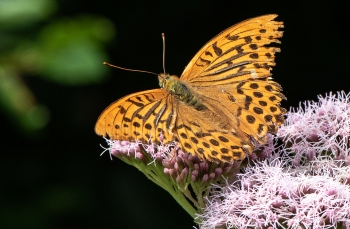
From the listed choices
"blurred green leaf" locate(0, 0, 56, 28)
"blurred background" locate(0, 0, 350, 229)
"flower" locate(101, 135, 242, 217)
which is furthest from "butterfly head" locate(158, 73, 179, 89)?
"blurred background" locate(0, 0, 350, 229)

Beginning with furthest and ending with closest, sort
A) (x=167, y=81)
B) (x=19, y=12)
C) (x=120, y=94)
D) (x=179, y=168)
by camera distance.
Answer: (x=120, y=94)
(x=19, y=12)
(x=167, y=81)
(x=179, y=168)

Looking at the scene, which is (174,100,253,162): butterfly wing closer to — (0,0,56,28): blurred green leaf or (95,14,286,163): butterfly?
(95,14,286,163): butterfly

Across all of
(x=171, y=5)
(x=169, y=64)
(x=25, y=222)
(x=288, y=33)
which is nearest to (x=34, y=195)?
(x=25, y=222)

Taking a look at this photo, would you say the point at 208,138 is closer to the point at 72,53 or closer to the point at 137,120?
the point at 137,120

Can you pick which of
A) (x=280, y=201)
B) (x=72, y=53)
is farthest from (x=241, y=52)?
(x=72, y=53)

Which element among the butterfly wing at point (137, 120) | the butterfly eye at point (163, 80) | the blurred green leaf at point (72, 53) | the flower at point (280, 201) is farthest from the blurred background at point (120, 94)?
the flower at point (280, 201)

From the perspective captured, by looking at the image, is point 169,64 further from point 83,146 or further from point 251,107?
point 251,107
